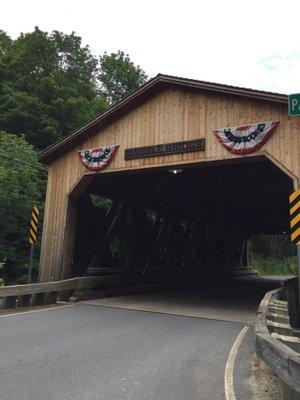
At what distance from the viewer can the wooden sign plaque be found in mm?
12344

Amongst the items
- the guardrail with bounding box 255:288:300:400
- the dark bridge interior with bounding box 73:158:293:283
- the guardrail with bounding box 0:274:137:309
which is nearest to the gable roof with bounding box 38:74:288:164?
the dark bridge interior with bounding box 73:158:293:283

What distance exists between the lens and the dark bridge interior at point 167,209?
53.1 feet

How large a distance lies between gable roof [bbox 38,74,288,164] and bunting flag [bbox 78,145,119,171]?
82 cm

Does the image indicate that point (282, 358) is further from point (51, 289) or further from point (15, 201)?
point (15, 201)

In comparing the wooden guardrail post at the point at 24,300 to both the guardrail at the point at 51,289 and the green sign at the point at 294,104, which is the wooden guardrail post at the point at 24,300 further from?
the green sign at the point at 294,104

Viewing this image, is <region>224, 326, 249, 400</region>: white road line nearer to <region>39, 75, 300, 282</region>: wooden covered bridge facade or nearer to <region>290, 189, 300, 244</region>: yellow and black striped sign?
<region>290, 189, 300, 244</region>: yellow and black striped sign

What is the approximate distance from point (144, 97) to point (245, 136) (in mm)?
4110

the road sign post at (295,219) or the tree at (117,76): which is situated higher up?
the tree at (117,76)

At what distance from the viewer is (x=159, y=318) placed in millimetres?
10523

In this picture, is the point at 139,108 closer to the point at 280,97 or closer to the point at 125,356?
the point at 280,97

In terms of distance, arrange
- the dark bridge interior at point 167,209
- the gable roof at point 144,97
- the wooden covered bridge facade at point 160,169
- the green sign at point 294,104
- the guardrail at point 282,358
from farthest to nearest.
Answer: the dark bridge interior at point 167,209, the wooden covered bridge facade at point 160,169, the gable roof at point 144,97, the green sign at point 294,104, the guardrail at point 282,358

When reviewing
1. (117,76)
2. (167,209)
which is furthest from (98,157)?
(117,76)

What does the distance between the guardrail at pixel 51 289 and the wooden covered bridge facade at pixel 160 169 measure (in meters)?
0.70

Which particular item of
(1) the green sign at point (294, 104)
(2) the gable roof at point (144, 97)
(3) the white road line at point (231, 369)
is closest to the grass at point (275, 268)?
(2) the gable roof at point (144, 97)
